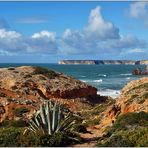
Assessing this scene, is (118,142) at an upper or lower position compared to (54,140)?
upper

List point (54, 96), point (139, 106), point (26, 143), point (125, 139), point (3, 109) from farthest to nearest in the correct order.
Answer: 1. point (54, 96)
2. point (3, 109)
3. point (139, 106)
4. point (26, 143)
5. point (125, 139)

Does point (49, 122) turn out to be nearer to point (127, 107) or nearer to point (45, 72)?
point (127, 107)

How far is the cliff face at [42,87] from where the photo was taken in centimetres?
3925

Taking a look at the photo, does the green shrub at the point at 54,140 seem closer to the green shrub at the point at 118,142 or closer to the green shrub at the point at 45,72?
the green shrub at the point at 118,142

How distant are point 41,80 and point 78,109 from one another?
6790 millimetres

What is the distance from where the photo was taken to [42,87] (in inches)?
1642

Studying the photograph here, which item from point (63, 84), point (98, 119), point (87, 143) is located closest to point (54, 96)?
point (63, 84)

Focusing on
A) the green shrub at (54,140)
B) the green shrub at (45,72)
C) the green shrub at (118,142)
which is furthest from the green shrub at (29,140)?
the green shrub at (45,72)

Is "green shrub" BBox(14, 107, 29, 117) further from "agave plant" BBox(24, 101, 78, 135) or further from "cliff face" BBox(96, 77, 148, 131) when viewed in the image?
Result: "agave plant" BBox(24, 101, 78, 135)

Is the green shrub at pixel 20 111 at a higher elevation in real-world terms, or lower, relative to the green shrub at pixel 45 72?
lower

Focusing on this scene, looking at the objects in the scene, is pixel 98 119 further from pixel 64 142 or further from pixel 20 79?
pixel 20 79

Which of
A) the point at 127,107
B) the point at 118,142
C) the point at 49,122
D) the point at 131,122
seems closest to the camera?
the point at 118,142

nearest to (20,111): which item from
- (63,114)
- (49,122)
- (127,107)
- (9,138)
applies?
(127,107)

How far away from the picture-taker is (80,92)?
1736 inches
